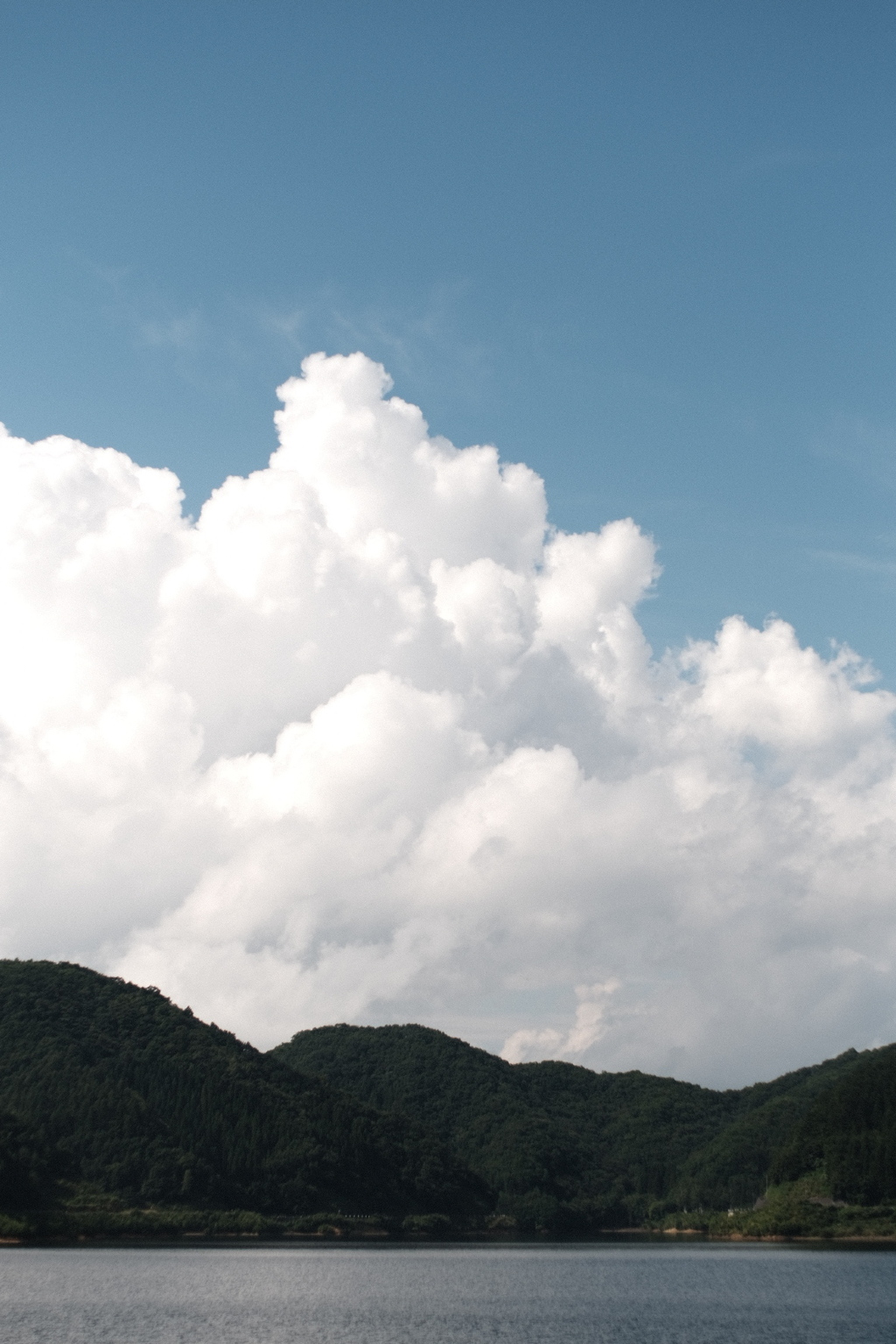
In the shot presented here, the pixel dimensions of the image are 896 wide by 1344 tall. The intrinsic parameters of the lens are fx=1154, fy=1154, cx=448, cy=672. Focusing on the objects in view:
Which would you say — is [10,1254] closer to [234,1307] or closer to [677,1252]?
[234,1307]

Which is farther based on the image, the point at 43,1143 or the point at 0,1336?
the point at 43,1143

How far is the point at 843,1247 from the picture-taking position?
168750mm

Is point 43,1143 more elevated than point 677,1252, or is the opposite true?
point 43,1143

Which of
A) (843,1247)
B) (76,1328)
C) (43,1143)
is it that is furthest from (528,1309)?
(43,1143)

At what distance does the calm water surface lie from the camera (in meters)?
77.3

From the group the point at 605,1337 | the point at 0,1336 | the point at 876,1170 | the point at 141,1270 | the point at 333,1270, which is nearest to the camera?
the point at 0,1336

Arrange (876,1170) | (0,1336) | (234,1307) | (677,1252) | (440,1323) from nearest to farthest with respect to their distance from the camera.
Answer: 1. (0,1336)
2. (440,1323)
3. (234,1307)
4. (677,1252)
5. (876,1170)

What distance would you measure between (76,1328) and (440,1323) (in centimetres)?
→ 2633

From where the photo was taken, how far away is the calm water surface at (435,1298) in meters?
77.3

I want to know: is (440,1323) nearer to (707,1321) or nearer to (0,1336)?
(707,1321)

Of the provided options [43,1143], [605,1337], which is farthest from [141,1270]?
[43,1143]

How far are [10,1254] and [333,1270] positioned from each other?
3714cm

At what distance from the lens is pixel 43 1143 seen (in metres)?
189

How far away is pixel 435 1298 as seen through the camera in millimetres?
103188
